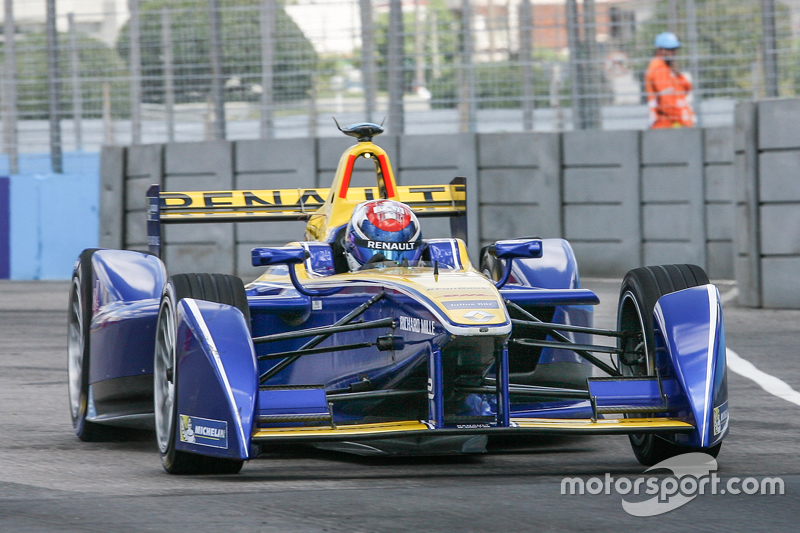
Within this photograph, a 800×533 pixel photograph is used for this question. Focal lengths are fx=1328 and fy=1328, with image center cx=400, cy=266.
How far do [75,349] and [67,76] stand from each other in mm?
11298

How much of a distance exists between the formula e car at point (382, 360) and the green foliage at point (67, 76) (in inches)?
436

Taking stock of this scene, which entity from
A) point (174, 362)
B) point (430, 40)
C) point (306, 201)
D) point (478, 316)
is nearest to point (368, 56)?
point (430, 40)

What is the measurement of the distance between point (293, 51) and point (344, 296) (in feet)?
37.3

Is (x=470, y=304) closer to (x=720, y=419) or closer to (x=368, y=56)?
(x=720, y=419)

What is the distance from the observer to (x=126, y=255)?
764cm

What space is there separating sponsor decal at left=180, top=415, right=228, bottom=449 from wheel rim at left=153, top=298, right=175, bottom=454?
0.40 ft

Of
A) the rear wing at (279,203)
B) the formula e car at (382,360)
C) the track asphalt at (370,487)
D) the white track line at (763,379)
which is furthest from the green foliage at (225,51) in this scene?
the formula e car at (382,360)

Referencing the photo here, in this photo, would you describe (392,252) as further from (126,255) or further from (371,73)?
(371,73)

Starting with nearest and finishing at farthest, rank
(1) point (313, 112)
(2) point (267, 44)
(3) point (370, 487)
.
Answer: (3) point (370, 487)
(1) point (313, 112)
(2) point (267, 44)

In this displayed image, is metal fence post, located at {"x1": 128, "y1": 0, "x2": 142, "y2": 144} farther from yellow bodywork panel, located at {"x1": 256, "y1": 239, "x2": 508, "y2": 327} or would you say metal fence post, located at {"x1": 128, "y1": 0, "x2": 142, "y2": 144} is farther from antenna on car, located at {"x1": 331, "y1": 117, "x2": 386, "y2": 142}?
yellow bodywork panel, located at {"x1": 256, "y1": 239, "x2": 508, "y2": 327}

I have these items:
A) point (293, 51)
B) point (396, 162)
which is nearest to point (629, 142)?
point (396, 162)

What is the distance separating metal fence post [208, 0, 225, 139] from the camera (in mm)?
17609

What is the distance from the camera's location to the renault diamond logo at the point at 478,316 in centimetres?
548

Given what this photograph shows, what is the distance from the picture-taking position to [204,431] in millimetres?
5492
